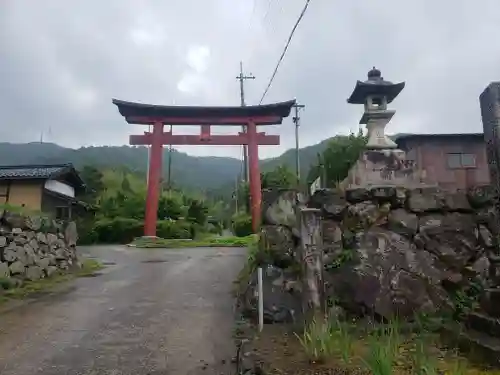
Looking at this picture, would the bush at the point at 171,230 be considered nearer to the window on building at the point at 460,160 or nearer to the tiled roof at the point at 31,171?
the tiled roof at the point at 31,171

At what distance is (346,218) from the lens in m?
5.80

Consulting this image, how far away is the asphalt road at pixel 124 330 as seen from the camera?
4684 mm

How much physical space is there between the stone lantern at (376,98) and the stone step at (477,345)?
4.89 m

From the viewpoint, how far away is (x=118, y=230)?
3031 centimetres

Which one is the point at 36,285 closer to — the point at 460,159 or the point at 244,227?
the point at 244,227

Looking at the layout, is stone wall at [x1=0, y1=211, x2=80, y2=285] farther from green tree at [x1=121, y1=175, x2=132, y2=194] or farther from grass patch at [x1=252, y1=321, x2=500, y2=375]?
green tree at [x1=121, y1=175, x2=132, y2=194]

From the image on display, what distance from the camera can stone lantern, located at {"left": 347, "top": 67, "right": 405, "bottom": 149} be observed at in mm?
8531

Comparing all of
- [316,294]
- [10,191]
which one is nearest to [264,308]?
[316,294]

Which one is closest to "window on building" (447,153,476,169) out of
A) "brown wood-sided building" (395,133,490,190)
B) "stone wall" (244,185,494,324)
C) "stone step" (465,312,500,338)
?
"brown wood-sided building" (395,133,490,190)

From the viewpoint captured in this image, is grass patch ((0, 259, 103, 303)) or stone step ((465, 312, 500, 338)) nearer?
stone step ((465, 312, 500, 338))

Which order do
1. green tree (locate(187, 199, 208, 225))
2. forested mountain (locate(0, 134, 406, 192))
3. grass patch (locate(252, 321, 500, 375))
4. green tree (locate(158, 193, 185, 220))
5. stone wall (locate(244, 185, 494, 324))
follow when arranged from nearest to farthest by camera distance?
grass patch (locate(252, 321, 500, 375))
stone wall (locate(244, 185, 494, 324))
green tree (locate(158, 193, 185, 220))
green tree (locate(187, 199, 208, 225))
forested mountain (locate(0, 134, 406, 192))

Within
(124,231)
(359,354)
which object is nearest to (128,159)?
(124,231)

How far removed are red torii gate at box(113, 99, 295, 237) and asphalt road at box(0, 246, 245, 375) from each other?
45.4 ft

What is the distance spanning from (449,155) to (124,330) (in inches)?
840
